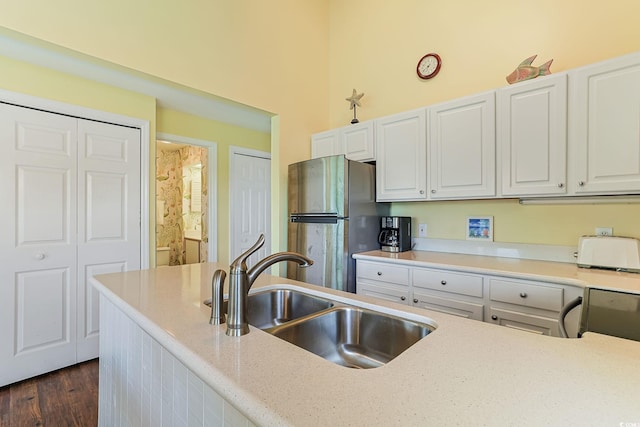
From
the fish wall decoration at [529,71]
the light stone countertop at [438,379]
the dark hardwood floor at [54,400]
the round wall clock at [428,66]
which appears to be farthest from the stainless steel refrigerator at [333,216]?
the dark hardwood floor at [54,400]

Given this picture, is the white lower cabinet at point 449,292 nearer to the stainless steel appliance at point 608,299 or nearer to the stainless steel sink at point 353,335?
the stainless steel appliance at point 608,299

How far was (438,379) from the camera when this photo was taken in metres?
0.57

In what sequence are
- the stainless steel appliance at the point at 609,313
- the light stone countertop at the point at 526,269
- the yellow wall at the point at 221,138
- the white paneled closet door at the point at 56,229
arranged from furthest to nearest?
the yellow wall at the point at 221,138 → the white paneled closet door at the point at 56,229 → the light stone countertop at the point at 526,269 → the stainless steel appliance at the point at 609,313

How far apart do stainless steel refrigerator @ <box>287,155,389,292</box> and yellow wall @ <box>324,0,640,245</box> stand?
0.54 meters

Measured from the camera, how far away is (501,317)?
1.75 meters

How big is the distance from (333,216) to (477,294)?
117 centimetres

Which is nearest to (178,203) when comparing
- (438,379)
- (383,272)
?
(383,272)

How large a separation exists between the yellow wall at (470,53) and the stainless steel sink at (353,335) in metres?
1.79

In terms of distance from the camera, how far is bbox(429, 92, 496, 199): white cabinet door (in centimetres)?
207

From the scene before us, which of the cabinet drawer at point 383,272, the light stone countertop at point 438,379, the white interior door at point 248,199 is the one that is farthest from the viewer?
the white interior door at point 248,199

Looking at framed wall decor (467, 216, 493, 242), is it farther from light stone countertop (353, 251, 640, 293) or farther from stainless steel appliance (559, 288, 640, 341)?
stainless steel appliance (559, 288, 640, 341)

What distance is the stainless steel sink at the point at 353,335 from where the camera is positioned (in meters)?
0.95

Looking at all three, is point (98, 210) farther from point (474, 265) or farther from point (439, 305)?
point (474, 265)

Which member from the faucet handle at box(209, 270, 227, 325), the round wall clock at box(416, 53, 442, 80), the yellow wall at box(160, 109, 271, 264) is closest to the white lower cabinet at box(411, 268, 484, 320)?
the faucet handle at box(209, 270, 227, 325)
